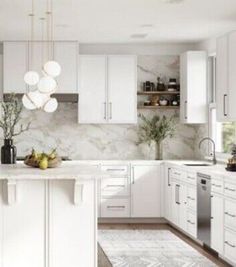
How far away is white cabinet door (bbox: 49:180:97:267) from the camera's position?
5.02 meters

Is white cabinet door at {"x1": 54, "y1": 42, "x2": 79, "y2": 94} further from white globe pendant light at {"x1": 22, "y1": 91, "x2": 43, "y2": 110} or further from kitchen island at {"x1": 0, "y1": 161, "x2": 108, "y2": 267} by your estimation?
kitchen island at {"x1": 0, "y1": 161, "x2": 108, "y2": 267}

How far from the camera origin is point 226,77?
679cm

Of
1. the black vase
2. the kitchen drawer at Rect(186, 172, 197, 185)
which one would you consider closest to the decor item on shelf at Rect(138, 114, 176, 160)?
the kitchen drawer at Rect(186, 172, 197, 185)

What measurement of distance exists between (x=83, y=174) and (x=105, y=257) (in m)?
1.87

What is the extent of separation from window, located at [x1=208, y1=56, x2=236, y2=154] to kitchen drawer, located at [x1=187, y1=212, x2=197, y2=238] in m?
1.12

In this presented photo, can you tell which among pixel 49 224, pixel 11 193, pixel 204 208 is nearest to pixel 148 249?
pixel 204 208

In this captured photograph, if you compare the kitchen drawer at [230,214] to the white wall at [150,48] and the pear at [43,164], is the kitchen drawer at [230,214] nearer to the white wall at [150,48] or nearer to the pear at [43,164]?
the pear at [43,164]

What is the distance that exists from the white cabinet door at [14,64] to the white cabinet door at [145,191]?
6.80 feet

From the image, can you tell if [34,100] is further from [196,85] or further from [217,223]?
[196,85]

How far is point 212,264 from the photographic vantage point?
6.10 metres

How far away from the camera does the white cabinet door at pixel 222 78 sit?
6.80m

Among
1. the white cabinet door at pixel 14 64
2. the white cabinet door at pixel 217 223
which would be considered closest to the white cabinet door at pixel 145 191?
the white cabinet door at pixel 14 64

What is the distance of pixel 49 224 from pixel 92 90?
403 centimetres

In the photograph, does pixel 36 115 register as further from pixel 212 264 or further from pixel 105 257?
pixel 212 264
